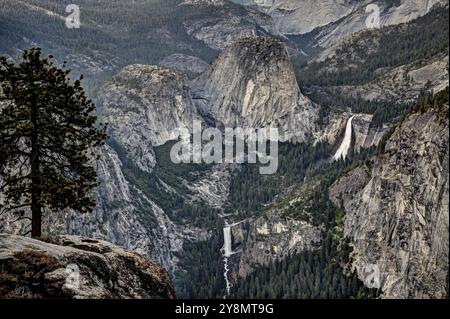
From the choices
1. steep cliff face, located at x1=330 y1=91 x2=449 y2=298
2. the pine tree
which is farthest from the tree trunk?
steep cliff face, located at x1=330 y1=91 x2=449 y2=298

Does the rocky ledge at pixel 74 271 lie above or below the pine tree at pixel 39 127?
below

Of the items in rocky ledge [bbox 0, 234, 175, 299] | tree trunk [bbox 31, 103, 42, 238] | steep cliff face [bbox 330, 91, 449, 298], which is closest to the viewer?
rocky ledge [bbox 0, 234, 175, 299]

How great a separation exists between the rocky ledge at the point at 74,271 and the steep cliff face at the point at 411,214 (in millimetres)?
85951

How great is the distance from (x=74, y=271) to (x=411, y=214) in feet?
453

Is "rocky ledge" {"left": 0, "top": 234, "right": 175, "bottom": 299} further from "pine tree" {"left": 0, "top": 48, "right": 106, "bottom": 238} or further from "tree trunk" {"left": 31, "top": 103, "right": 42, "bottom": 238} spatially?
"pine tree" {"left": 0, "top": 48, "right": 106, "bottom": 238}

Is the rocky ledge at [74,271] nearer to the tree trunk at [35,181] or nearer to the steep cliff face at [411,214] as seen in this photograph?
the tree trunk at [35,181]

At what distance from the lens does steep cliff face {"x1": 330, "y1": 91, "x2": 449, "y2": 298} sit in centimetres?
14500

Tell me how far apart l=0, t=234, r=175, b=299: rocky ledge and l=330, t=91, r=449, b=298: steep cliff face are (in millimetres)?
85951

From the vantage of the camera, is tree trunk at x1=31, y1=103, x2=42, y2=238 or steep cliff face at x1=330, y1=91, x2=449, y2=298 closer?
tree trunk at x1=31, y1=103, x2=42, y2=238

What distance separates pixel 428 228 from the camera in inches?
6265

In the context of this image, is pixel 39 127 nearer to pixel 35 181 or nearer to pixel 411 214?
pixel 35 181

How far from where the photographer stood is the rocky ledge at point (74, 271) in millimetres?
44062

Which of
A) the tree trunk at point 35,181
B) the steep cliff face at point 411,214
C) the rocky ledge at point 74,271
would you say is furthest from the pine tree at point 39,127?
the steep cliff face at point 411,214

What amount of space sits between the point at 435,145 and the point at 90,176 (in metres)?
116
